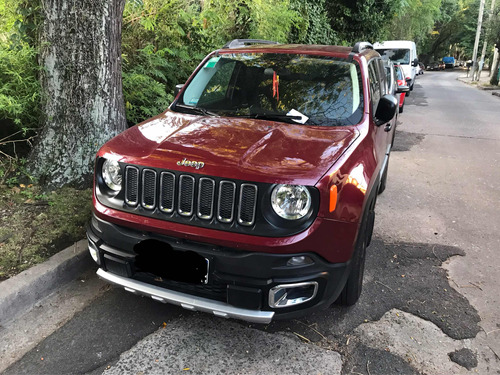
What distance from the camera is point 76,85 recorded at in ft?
14.7

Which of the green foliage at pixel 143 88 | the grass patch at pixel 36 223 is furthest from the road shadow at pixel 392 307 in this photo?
the green foliage at pixel 143 88

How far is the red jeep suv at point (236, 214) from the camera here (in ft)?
8.13

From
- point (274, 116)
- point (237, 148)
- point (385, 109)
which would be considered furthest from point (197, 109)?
point (385, 109)

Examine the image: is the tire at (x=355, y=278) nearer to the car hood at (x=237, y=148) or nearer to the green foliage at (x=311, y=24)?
the car hood at (x=237, y=148)

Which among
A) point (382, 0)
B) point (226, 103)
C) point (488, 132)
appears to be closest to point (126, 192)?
point (226, 103)

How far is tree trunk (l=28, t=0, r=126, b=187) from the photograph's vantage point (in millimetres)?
4312

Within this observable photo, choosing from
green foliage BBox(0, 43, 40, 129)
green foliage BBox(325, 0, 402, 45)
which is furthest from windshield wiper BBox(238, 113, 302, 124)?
green foliage BBox(325, 0, 402, 45)

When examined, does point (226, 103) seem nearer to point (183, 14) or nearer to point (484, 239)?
point (484, 239)

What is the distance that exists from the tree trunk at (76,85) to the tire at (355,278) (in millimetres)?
3022

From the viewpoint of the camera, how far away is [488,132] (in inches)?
424

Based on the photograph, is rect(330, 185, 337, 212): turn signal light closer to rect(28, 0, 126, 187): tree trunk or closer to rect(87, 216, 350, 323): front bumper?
rect(87, 216, 350, 323): front bumper

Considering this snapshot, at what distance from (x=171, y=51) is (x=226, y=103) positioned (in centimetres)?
365

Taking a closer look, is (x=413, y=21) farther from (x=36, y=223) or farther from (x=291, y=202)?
(x=291, y=202)

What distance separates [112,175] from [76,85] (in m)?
2.07
